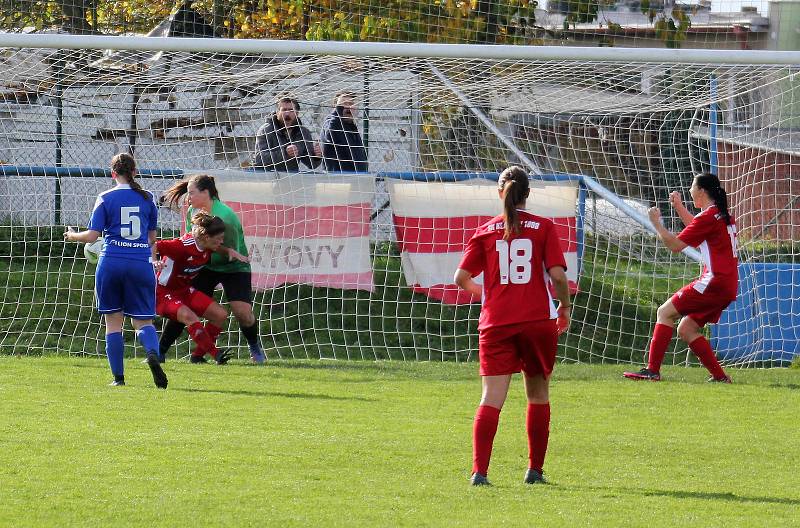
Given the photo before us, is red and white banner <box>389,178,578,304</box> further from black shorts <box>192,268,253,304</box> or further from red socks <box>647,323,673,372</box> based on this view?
red socks <box>647,323,673,372</box>

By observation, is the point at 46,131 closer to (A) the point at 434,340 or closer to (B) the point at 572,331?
(A) the point at 434,340

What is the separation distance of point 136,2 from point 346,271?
25.5 ft

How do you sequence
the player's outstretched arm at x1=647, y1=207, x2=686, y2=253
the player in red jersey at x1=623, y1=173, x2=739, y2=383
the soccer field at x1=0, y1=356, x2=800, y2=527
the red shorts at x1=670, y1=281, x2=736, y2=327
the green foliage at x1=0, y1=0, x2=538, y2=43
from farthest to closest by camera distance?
the green foliage at x1=0, y1=0, x2=538, y2=43
the red shorts at x1=670, y1=281, x2=736, y2=327
the player in red jersey at x1=623, y1=173, x2=739, y2=383
the player's outstretched arm at x1=647, y1=207, x2=686, y2=253
the soccer field at x1=0, y1=356, x2=800, y2=527

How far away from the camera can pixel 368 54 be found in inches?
390

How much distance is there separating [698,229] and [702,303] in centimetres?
67

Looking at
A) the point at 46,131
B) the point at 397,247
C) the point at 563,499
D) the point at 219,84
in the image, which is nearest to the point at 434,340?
the point at 397,247

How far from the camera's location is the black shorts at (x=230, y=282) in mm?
11070

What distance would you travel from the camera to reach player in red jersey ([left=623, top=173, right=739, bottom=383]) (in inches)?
391

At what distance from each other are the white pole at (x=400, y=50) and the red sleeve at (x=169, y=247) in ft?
5.37

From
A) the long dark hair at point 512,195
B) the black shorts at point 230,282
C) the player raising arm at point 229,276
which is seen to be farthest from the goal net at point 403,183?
the long dark hair at point 512,195

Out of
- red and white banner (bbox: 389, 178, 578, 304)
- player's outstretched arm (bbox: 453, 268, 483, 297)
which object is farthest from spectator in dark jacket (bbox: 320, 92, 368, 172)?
player's outstretched arm (bbox: 453, 268, 483, 297)

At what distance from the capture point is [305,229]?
41.4 feet

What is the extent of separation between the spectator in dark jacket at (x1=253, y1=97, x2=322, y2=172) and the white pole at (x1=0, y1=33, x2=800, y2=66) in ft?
9.25

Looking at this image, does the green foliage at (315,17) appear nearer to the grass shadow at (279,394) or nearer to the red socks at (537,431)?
the grass shadow at (279,394)
